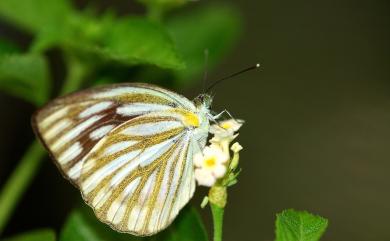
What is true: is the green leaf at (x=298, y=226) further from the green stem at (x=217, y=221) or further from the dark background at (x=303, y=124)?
the dark background at (x=303, y=124)

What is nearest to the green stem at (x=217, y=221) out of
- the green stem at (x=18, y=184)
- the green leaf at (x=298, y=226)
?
the green leaf at (x=298, y=226)

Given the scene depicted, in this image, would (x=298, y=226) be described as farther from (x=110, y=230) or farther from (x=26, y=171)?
(x=26, y=171)

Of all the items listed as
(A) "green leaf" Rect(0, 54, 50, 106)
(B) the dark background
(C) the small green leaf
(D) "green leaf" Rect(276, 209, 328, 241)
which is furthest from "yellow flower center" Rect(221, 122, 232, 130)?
(B) the dark background

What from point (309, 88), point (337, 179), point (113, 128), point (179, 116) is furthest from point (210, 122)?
point (309, 88)

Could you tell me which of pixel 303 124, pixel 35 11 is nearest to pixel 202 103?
pixel 35 11

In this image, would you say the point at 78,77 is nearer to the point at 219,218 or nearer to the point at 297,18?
the point at 219,218

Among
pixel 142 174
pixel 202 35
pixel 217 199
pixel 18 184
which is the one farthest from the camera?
pixel 202 35

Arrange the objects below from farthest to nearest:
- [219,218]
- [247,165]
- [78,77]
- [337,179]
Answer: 1. [247,165]
2. [337,179]
3. [78,77]
4. [219,218]
